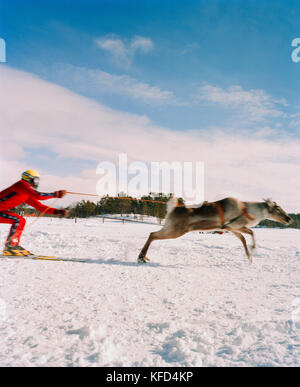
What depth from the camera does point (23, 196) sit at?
22.1ft

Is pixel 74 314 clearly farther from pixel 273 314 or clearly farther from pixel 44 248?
pixel 44 248

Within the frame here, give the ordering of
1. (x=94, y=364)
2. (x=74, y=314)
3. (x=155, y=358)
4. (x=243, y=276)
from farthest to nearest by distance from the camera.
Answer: (x=243, y=276), (x=74, y=314), (x=155, y=358), (x=94, y=364)

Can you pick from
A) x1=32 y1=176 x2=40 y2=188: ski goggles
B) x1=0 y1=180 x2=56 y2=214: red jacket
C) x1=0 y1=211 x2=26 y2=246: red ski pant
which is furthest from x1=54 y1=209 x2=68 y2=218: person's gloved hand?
x1=0 y1=211 x2=26 y2=246: red ski pant

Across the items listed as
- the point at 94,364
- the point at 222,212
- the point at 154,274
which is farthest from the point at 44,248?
the point at 94,364

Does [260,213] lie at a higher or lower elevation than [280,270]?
higher

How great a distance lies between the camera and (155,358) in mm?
2309

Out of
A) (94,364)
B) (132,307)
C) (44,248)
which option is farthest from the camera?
(44,248)

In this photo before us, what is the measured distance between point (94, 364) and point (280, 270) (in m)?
5.36

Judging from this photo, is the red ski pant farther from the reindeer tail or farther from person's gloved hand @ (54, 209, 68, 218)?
the reindeer tail

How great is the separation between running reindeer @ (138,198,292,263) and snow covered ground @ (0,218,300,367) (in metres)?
0.97

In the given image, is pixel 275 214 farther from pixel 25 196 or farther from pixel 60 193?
pixel 25 196

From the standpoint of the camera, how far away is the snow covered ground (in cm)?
232

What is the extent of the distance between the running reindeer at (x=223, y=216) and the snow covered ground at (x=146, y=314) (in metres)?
0.97

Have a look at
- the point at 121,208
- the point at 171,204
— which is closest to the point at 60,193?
the point at 171,204
